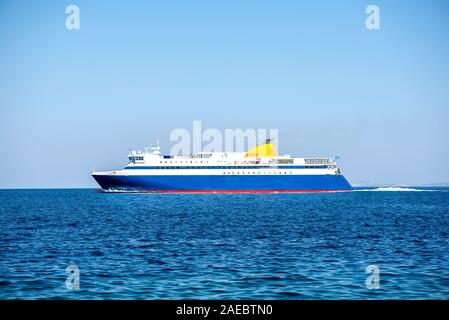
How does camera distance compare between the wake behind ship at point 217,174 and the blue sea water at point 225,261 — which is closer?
the blue sea water at point 225,261

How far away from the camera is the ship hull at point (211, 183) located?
328 feet

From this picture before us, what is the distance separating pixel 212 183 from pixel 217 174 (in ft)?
6.71

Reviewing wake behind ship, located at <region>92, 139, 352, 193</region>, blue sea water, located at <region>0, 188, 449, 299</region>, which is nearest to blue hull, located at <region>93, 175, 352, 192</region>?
wake behind ship, located at <region>92, 139, 352, 193</region>

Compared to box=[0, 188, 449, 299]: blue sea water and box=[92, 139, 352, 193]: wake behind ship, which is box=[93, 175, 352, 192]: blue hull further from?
box=[0, 188, 449, 299]: blue sea water

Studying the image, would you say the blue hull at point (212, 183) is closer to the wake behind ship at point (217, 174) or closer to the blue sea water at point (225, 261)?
the wake behind ship at point (217, 174)

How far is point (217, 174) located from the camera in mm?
100625

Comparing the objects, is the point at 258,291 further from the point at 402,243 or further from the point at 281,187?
the point at 281,187

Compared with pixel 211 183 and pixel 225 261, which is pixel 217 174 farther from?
pixel 225 261

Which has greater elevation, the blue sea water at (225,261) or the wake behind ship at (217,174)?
the wake behind ship at (217,174)

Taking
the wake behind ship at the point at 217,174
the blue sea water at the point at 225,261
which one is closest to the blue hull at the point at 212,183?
the wake behind ship at the point at 217,174

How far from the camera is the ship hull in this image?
9988 cm

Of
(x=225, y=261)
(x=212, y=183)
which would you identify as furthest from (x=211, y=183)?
(x=225, y=261)

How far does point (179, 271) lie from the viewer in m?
19.6
